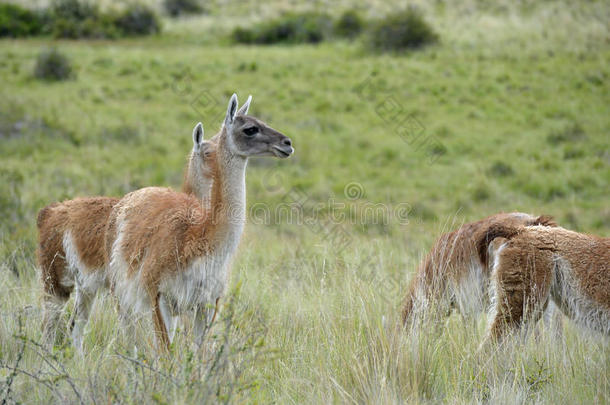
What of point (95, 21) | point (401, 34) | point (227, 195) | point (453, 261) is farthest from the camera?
point (95, 21)

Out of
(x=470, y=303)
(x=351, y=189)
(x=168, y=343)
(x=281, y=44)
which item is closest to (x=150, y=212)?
(x=168, y=343)

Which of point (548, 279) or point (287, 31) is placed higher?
point (287, 31)

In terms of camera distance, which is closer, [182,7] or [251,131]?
[251,131]

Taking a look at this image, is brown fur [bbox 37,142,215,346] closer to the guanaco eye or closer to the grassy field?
the grassy field

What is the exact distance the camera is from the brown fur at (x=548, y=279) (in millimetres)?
4211

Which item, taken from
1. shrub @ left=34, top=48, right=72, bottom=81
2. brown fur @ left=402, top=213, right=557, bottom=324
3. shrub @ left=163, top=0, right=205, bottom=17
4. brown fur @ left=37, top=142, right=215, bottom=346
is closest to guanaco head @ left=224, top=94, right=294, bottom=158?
brown fur @ left=37, top=142, right=215, bottom=346

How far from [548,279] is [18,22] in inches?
1085

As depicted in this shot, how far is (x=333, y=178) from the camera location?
14.5m

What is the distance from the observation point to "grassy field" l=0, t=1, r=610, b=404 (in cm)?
391

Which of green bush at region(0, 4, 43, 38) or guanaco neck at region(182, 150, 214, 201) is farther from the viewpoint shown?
green bush at region(0, 4, 43, 38)

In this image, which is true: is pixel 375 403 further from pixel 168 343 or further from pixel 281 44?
pixel 281 44

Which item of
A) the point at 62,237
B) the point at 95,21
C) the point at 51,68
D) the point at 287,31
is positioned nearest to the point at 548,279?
the point at 62,237

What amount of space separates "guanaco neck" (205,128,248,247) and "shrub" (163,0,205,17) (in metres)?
31.1

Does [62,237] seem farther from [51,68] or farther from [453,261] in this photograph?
[51,68]
